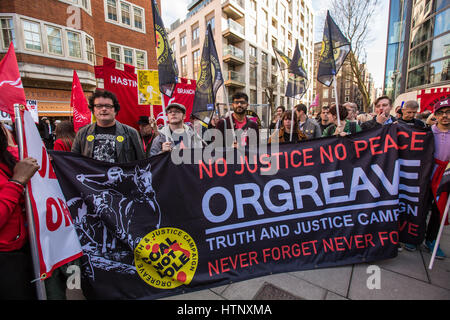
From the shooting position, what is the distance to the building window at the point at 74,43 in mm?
13055

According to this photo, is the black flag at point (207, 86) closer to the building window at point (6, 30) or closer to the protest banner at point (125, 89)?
the protest banner at point (125, 89)

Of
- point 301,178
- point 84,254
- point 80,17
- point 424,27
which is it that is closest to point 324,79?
point 301,178

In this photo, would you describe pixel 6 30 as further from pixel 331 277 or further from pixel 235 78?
pixel 235 78

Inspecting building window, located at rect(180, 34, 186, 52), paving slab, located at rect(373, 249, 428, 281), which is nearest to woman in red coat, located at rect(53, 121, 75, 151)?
paving slab, located at rect(373, 249, 428, 281)

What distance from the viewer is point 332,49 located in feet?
9.93

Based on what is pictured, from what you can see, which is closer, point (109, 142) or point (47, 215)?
point (47, 215)

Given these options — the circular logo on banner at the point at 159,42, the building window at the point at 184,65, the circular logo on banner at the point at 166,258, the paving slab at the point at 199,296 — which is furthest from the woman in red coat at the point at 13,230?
the building window at the point at 184,65

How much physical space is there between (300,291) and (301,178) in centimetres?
122

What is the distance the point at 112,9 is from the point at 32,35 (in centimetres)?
578

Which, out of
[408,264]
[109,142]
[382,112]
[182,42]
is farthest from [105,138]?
[182,42]

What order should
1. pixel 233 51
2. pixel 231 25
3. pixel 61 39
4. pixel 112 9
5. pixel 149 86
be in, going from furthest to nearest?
pixel 233 51 < pixel 231 25 < pixel 112 9 < pixel 61 39 < pixel 149 86

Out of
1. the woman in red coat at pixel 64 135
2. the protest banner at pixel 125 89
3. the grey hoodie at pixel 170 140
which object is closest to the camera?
the grey hoodie at pixel 170 140

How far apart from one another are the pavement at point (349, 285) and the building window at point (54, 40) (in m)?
15.5

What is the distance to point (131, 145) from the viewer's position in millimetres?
2775
